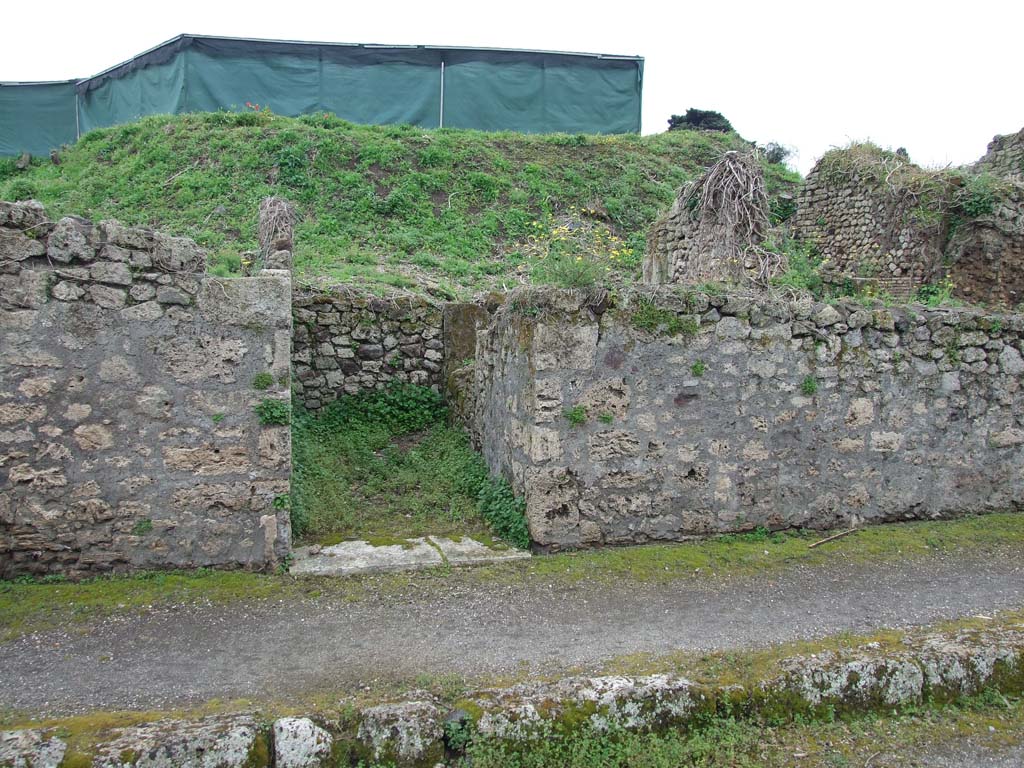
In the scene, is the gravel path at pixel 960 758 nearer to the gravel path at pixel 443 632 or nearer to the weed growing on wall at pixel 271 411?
the gravel path at pixel 443 632

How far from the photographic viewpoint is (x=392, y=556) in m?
5.16

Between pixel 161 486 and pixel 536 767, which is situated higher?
pixel 161 486

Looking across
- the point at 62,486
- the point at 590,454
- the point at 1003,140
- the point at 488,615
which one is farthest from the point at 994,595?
the point at 1003,140

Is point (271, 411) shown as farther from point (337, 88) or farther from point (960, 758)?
point (337, 88)

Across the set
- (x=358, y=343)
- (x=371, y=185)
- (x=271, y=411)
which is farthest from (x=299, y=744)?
(x=371, y=185)

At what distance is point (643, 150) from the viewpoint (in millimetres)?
19031

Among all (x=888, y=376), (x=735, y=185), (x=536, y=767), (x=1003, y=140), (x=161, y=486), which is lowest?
(x=536, y=767)

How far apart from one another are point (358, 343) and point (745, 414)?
190 inches

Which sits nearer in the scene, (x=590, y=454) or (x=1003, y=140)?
(x=590, y=454)

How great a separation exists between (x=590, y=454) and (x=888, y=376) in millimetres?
2643

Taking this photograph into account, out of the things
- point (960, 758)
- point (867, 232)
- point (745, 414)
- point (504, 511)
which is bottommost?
point (960, 758)

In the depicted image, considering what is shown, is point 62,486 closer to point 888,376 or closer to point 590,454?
point 590,454

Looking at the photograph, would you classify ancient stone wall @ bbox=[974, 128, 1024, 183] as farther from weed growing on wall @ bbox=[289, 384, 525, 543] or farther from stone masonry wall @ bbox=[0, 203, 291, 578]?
stone masonry wall @ bbox=[0, 203, 291, 578]

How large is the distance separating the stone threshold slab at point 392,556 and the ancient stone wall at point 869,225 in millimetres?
9213
